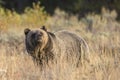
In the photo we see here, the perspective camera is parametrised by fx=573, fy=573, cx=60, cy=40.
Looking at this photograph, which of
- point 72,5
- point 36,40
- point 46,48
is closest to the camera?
point 36,40

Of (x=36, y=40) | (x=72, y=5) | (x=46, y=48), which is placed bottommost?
(x=46, y=48)

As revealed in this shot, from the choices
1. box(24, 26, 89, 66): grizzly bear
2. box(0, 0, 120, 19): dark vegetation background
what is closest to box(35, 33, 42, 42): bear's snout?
box(24, 26, 89, 66): grizzly bear

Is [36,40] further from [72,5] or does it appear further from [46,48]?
[72,5]

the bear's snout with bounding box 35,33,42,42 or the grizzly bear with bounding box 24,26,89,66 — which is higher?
the bear's snout with bounding box 35,33,42,42

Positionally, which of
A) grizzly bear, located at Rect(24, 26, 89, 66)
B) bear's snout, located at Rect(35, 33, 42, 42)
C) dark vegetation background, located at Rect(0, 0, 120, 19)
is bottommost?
grizzly bear, located at Rect(24, 26, 89, 66)

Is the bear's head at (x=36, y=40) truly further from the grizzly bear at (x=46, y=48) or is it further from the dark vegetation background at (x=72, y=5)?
the dark vegetation background at (x=72, y=5)

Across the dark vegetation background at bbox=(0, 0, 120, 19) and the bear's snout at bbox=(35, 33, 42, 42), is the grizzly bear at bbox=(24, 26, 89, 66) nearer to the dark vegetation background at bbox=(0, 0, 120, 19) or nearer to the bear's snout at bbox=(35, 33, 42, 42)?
the bear's snout at bbox=(35, 33, 42, 42)

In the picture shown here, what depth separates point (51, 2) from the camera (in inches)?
1184

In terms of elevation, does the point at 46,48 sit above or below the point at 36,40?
→ below

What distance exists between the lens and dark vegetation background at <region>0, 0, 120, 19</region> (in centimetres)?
2831

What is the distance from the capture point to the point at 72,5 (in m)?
29.4

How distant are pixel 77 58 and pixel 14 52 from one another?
1288 millimetres

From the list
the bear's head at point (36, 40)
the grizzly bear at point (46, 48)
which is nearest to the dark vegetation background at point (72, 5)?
the grizzly bear at point (46, 48)

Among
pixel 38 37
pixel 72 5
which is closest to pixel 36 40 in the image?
pixel 38 37
